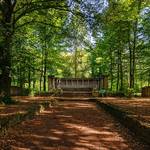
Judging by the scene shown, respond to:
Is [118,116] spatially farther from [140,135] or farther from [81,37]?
[81,37]

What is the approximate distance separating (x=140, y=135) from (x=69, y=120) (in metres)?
5.00

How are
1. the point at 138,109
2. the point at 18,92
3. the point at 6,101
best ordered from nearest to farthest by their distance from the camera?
the point at 138,109 → the point at 6,101 → the point at 18,92

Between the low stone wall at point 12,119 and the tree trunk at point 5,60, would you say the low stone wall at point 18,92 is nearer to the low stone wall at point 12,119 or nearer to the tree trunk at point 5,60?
the tree trunk at point 5,60

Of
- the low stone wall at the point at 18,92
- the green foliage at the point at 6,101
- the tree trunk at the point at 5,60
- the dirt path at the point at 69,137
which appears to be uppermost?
the tree trunk at the point at 5,60

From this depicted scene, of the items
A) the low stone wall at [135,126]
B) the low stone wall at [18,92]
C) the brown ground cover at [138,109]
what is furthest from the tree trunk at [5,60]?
the low stone wall at [18,92]

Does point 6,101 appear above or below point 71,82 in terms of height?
below

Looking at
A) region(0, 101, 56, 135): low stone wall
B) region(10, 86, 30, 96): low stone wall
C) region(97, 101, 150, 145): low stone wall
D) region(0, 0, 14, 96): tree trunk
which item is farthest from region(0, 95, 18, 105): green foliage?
region(10, 86, 30, 96): low stone wall

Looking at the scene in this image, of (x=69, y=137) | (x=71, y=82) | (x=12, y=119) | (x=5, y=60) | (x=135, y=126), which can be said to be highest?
(x=5, y=60)

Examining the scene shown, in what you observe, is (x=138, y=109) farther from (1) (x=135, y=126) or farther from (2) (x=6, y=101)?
(2) (x=6, y=101)

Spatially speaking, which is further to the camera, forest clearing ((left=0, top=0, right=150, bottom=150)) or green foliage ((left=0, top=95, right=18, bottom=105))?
green foliage ((left=0, top=95, right=18, bottom=105))

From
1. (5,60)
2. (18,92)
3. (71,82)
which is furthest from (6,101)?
(71,82)

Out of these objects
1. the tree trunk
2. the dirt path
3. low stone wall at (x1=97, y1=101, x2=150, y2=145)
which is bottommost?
the dirt path

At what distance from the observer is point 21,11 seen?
2405 cm

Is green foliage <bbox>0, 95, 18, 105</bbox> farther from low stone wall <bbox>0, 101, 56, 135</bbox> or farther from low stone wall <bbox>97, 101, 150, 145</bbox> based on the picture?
low stone wall <bbox>97, 101, 150, 145</bbox>
